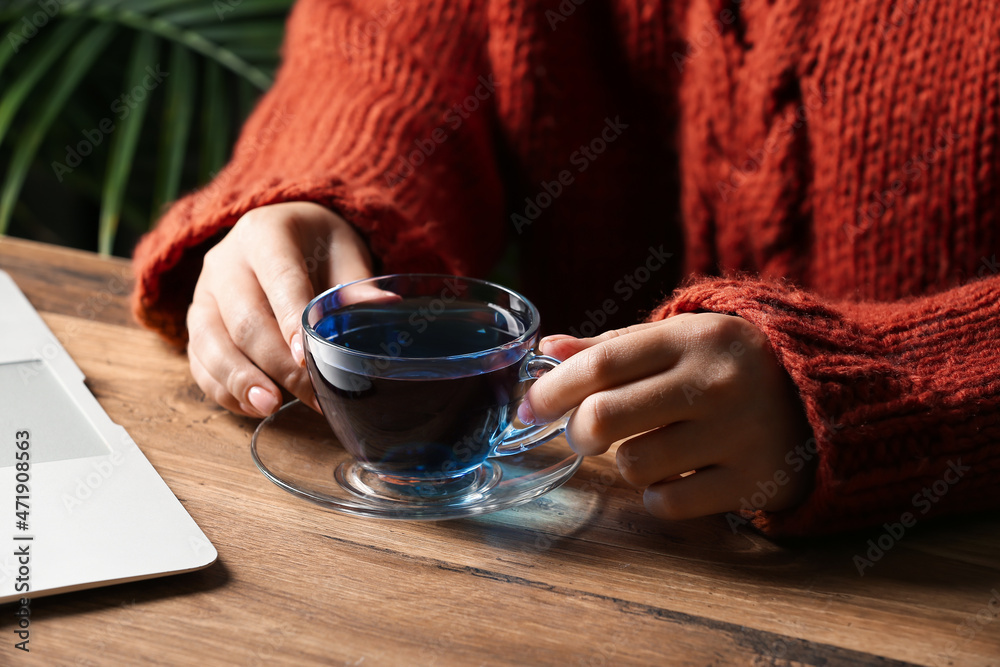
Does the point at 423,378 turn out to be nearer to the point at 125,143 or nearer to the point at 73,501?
the point at 73,501

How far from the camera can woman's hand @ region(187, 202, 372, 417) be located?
1.70ft

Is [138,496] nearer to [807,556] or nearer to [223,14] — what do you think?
[807,556]

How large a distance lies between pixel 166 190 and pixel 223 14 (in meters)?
0.31

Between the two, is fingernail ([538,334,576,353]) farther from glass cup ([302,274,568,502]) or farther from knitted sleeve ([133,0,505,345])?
knitted sleeve ([133,0,505,345])

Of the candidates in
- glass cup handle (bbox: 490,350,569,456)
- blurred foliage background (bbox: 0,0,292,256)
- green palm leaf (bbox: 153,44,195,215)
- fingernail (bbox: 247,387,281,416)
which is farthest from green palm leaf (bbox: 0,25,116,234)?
glass cup handle (bbox: 490,350,569,456)

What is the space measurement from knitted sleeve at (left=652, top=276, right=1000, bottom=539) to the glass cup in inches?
4.1

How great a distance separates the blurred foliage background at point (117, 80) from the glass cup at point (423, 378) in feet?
2.73

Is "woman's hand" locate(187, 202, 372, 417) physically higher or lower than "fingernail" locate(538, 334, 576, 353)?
lower

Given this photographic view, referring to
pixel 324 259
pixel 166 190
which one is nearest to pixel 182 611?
pixel 324 259

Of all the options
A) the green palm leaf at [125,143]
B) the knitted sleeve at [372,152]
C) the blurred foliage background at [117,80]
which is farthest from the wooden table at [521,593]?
the blurred foliage background at [117,80]

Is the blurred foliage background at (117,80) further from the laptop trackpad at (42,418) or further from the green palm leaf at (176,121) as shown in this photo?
the laptop trackpad at (42,418)

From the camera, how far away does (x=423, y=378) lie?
0.40 metres

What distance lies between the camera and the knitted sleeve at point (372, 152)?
2.02ft

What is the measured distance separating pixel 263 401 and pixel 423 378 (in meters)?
0.16
